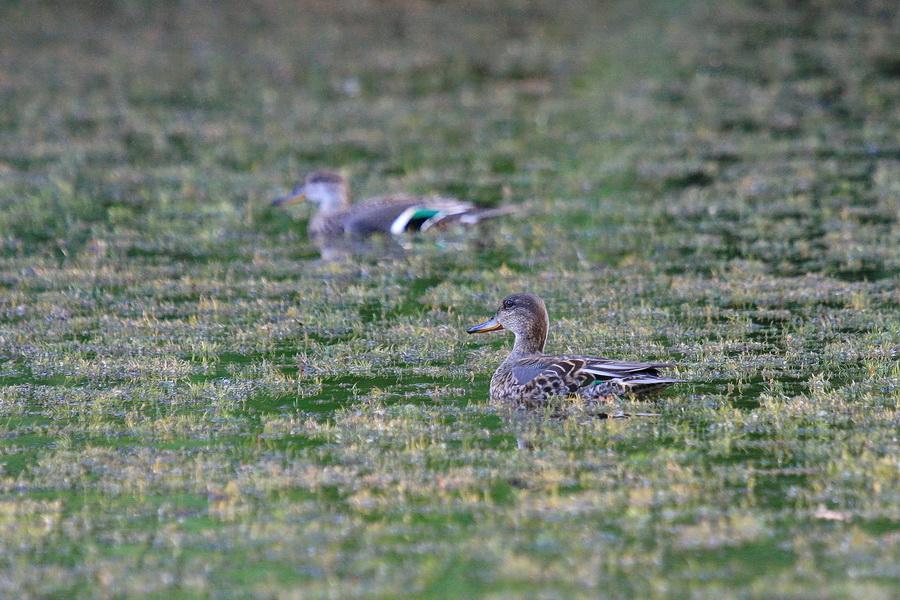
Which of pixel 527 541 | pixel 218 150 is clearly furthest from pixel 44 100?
pixel 527 541

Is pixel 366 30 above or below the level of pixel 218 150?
above

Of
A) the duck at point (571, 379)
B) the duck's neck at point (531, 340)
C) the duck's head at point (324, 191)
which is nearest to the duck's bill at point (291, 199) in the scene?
the duck's head at point (324, 191)

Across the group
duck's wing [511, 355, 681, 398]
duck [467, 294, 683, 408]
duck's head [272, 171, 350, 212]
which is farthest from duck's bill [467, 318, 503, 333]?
duck's head [272, 171, 350, 212]

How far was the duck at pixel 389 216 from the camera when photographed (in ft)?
43.2

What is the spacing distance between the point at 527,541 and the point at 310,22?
78.4ft

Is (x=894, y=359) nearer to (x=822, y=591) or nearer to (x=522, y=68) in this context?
(x=822, y=591)

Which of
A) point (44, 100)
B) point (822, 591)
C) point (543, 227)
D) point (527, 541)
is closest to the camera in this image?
point (822, 591)

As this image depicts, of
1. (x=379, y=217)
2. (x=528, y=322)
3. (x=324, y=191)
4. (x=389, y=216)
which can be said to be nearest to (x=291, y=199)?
(x=324, y=191)

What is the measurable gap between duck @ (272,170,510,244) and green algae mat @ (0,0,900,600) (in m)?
0.19

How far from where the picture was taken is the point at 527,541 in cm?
579

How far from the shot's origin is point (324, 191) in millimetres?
13859

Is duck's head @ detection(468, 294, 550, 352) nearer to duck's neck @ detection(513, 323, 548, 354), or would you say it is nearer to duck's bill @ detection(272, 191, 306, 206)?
duck's neck @ detection(513, 323, 548, 354)

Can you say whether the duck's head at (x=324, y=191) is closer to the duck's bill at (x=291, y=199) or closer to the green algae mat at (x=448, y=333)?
the duck's bill at (x=291, y=199)

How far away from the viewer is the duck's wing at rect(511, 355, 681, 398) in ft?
25.5
